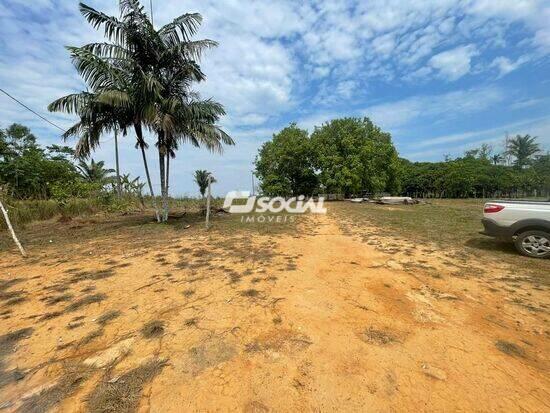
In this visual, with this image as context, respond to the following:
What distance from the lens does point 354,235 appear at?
27.7 feet

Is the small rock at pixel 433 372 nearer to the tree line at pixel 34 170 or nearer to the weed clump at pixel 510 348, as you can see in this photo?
the weed clump at pixel 510 348

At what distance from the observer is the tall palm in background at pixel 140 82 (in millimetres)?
9461

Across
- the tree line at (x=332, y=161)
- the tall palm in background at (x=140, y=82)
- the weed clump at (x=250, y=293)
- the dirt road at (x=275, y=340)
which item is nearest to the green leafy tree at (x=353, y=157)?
the tree line at (x=332, y=161)

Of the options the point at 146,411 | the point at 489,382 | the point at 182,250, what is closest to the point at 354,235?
the point at 182,250

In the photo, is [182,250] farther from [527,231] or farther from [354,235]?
[527,231]

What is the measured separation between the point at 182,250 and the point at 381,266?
14.8 ft

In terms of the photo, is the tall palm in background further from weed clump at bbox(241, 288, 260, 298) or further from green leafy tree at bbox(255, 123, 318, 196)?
green leafy tree at bbox(255, 123, 318, 196)

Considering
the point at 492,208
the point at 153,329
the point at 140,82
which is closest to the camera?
the point at 153,329

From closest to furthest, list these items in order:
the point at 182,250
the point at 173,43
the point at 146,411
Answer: the point at 146,411 → the point at 182,250 → the point at 173,43

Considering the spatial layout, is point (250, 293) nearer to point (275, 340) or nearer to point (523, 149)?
point (275, 340)

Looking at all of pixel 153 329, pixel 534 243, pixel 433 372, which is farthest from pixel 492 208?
pixel 153 329

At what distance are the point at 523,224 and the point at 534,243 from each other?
42 cm

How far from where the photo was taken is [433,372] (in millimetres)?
2389

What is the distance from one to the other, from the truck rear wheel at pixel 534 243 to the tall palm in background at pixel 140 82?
33.3 feet
